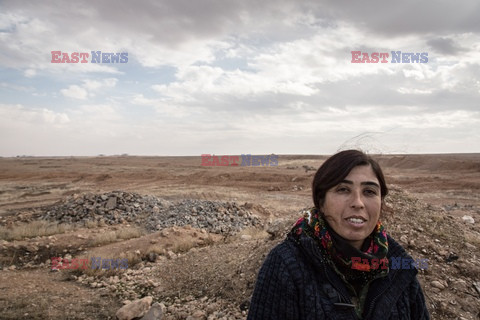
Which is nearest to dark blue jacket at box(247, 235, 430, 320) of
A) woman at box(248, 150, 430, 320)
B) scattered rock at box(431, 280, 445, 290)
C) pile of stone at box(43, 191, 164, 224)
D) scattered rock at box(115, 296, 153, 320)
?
woman at box(248, 150, 430, 320)

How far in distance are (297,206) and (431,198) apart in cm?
677

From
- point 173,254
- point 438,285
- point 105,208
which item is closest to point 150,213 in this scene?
point 105,208

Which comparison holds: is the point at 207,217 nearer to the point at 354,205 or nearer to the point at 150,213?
the point at 150,213

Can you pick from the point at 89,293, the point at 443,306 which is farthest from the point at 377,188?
the point at 89,293

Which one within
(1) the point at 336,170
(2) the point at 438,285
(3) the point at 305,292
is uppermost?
(1) the point at 336,170

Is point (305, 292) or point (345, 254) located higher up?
point (345, 254)

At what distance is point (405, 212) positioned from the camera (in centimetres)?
561

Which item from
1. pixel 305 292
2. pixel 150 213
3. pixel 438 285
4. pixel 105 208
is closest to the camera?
pixel 305 292

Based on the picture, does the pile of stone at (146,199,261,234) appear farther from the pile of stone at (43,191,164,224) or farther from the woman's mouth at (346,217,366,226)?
the woman's mouth at (346,217,366,226)

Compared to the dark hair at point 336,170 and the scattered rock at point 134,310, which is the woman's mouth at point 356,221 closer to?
the dark hair at point 336,170

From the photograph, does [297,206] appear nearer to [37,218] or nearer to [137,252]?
[137,252]

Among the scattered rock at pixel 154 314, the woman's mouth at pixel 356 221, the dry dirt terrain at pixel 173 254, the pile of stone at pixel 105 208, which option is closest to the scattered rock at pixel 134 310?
the scattered rock at pixel 154 314

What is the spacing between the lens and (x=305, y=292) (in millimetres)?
1500

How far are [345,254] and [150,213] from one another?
426 inches
